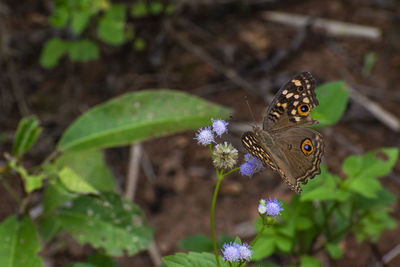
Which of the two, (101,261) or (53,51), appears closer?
(101,261)

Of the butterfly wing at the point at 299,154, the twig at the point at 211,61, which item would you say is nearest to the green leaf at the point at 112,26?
the twig at the point at 211,61

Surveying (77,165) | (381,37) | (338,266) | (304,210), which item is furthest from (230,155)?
(381,37)

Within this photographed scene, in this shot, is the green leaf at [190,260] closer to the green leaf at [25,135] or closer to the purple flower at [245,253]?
the purple flower at [245,253]

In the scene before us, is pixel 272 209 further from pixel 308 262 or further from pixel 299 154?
pixel 308 262

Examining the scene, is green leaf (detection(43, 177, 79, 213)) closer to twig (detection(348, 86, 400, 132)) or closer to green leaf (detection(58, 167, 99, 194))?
green leaf (detection(58, 167, 99, 194))

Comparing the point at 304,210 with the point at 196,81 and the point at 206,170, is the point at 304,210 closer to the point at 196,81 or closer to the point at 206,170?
the point at 206,170

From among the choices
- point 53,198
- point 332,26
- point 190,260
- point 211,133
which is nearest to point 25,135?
point 53,198
